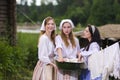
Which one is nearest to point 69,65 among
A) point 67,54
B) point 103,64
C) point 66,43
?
point 67,54

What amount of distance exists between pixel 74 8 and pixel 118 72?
82.5 m

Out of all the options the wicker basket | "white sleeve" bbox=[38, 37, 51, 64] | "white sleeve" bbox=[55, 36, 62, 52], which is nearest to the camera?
the wicker basket

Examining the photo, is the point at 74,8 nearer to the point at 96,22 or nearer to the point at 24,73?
the point at 96,22

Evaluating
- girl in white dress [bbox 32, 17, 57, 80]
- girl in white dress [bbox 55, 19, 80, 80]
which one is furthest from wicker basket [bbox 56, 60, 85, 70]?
girl in white dress [bbox 32, 17, 57, 80]

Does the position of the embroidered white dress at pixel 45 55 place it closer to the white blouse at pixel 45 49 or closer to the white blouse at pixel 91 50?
the white blouse at pixel 45 49

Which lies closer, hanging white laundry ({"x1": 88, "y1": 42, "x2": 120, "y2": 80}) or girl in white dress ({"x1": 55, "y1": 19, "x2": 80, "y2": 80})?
girl in white dress ({"x1": 55, "y1": 19, "x2": 80, "y2": 80})

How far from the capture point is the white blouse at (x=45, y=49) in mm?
7199

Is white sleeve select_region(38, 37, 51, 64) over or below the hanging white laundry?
over

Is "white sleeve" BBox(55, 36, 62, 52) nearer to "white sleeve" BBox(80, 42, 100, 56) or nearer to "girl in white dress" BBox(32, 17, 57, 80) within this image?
"girl in white dress" BBox(32, 17, 57, 80)

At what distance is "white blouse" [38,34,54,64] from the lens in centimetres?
720

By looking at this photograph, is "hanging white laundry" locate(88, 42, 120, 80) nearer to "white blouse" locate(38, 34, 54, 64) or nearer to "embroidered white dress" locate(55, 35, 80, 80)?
"embroidered white dress" locate(55, 35, 80, 80)

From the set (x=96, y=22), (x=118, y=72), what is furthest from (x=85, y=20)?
(x=118, y=72)

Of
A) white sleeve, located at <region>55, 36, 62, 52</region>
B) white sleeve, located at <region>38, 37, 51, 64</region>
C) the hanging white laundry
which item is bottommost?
the hanging white laundry

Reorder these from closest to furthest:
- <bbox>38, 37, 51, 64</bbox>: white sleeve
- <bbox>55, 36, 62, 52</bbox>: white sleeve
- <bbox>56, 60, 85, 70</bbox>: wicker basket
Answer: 1. <bbox>56, 60, 85, 70</bbox>: wicker basket
2. <bbox>55, 36, 62, 52</bbox>: white sleeve
3. <bbox>38, 37, 51, 64</bbox>: white sleeve
